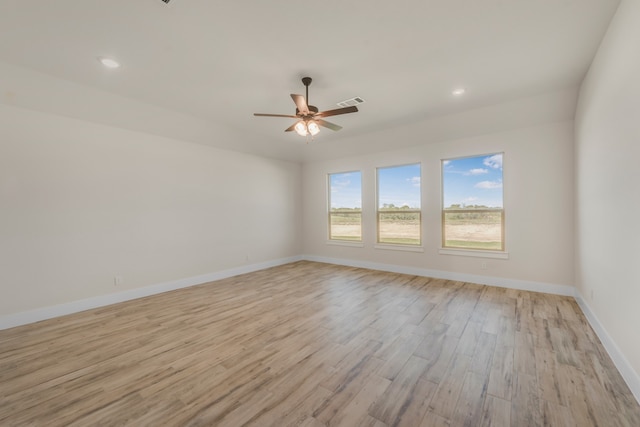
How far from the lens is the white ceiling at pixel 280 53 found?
2.19 meters

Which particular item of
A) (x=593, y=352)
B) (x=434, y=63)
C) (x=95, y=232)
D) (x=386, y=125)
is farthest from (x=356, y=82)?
(x=95, y=232)

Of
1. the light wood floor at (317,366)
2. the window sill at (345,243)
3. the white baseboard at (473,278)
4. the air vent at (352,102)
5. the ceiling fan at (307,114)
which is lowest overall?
the light wood floor at (317,366)

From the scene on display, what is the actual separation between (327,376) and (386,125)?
4268mm

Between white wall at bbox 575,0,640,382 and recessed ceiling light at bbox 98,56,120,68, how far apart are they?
4.65m

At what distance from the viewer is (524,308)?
3.61 meters

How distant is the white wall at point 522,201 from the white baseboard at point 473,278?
0.16 feet

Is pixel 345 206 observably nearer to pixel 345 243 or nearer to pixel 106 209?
pixel 345 243

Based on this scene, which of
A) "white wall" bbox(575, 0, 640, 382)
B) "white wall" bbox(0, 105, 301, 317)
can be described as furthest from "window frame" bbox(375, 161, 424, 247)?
"white wall" bbox(0, 105, 301, 317)

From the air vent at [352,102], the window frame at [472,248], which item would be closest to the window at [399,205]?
the window frame at [472,248]

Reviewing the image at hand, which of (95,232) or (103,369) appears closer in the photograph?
(103,369)

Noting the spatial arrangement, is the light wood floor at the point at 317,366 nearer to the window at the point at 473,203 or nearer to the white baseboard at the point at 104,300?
the white baseboard at the point at 104,300

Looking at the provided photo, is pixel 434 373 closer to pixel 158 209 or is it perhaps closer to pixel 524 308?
pixel 524 308

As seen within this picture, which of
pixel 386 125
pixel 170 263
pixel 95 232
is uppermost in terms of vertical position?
pixel 386 125

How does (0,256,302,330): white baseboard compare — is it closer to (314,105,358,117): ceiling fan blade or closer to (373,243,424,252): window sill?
(373,243,424,252): window sill
